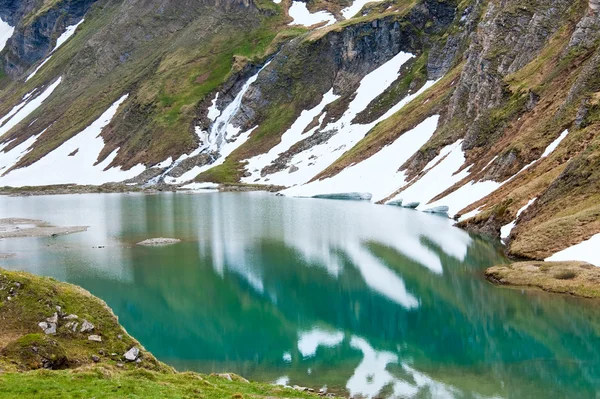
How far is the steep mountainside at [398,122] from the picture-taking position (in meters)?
56.1

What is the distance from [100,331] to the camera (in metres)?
22.7

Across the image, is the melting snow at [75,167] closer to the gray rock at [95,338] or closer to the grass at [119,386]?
the gray rock at [95,338]

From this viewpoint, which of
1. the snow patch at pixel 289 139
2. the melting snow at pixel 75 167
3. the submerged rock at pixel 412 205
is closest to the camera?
the submerged rock at pixel 412 205

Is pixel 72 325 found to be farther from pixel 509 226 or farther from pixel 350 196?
pixel 350 196

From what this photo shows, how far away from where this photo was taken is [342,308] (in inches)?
1391

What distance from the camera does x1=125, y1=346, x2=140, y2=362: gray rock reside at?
21609mm

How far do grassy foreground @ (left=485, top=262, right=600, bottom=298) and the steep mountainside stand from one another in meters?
2.17

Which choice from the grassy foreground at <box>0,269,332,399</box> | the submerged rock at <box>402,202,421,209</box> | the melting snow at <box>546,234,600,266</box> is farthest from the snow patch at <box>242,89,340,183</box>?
the grassy foreground at <box>0,269,332,399</box>

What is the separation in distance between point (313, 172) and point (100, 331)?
4177 inches

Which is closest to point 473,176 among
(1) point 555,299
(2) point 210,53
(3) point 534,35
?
(3) point 534,35


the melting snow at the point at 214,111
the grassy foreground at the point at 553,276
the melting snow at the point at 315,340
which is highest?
the melting snow at the point at 214,111

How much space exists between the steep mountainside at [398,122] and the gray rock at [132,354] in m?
29.4

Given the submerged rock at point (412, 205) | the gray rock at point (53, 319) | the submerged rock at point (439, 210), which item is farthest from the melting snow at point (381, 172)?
the gray rock at point (53, 319)

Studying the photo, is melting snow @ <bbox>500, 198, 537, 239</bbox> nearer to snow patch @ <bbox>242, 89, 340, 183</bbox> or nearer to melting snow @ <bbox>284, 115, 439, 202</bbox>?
melting snow @ <bbox>284, 115, 439, 202</bbox>
